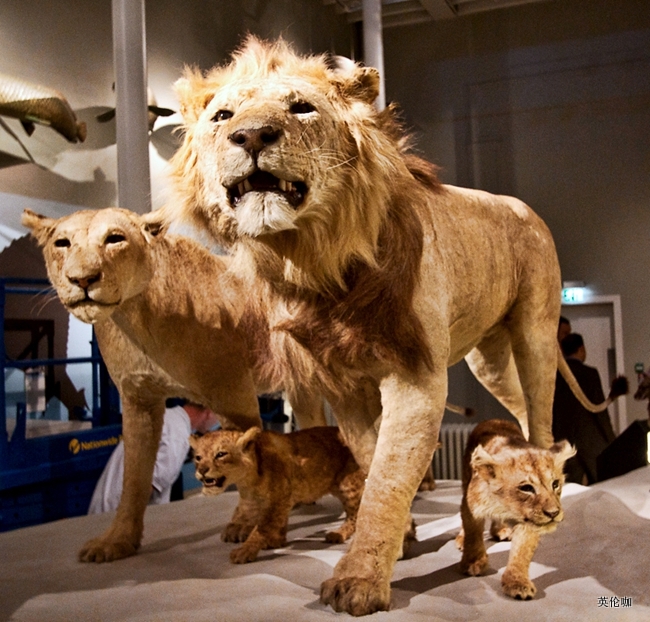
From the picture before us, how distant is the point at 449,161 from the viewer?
320cm

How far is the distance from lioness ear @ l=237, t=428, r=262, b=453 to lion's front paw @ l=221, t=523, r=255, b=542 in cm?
37

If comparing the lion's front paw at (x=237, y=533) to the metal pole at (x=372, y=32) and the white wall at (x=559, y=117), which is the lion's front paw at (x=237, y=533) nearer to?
the white wall at (x=559, y=117)

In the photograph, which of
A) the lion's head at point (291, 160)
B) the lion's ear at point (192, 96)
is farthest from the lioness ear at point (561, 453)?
the lion's ear at point (192, 96)

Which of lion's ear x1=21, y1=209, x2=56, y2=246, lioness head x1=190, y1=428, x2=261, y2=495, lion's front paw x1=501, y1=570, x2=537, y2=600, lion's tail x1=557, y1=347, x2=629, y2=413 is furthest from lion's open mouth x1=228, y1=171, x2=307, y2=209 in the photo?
lion's tail x1=557, y1=347, x2=629, y2=413

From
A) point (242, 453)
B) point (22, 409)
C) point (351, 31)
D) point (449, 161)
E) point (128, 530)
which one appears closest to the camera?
point (242, 453)

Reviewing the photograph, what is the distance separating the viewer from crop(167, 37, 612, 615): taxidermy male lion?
4.38 ft

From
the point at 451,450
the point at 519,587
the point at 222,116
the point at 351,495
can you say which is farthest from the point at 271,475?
the point at 451,450

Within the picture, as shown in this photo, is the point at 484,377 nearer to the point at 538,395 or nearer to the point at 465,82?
the point at 538,395

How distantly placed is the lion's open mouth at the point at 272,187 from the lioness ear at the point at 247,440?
2.49 feet

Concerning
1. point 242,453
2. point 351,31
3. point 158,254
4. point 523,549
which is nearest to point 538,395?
point 523,549

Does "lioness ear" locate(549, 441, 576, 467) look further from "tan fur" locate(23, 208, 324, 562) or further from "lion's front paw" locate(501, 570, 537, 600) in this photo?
"tan fur" locate(23, 208, 324, 562)

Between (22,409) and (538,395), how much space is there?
5.86 ft

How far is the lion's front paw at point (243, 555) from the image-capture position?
6.11 ft

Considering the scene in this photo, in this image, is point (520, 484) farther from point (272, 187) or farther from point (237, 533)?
point (237, 533)
